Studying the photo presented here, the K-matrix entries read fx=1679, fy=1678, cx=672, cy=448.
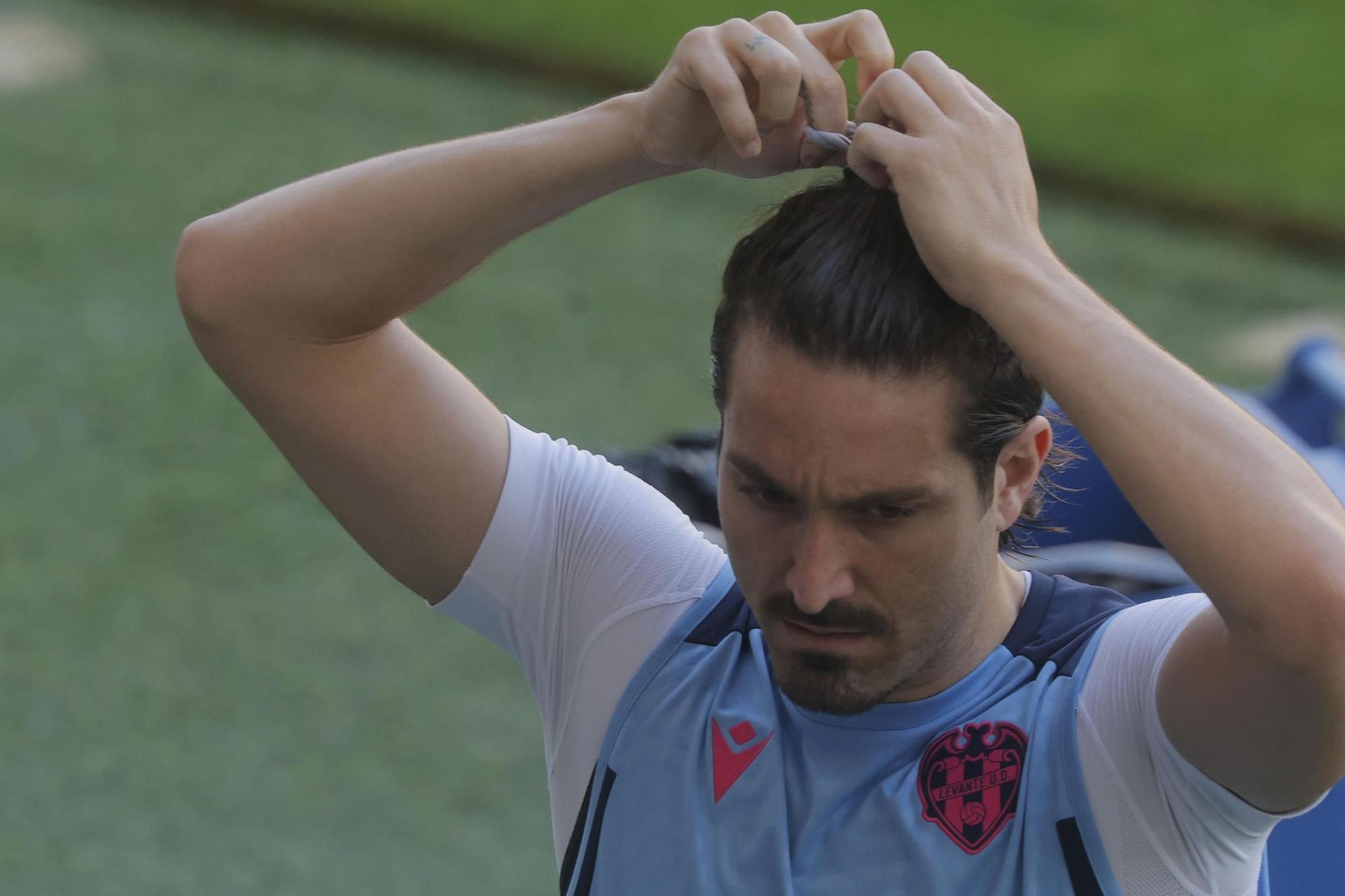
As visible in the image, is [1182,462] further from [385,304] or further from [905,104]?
[385,304]

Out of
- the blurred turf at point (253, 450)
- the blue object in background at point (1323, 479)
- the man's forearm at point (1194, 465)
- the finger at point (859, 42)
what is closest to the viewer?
the man's forearm at point (1194, 465)

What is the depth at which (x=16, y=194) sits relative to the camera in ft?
16.2

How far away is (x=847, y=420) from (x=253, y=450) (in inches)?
111

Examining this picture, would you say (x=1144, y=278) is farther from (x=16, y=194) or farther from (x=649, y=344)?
(x=16, y=194)

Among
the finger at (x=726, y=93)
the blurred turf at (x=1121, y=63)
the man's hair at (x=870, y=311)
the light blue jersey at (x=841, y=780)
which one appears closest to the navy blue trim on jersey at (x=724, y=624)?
the light blue jersey at (x=841, y=780)

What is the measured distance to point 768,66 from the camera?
4.44 ft

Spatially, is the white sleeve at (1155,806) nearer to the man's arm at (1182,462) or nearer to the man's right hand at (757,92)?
the man's arm at (1182,462)

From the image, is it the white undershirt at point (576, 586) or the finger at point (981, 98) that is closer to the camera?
the finger at point (981, 98)

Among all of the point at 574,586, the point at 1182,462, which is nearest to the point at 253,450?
the point at 574,586

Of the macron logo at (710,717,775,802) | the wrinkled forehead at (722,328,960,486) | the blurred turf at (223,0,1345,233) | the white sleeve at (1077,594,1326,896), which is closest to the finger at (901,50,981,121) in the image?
the wrinkled forehead at (722,328,960,486)

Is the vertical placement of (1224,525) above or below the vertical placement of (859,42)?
below

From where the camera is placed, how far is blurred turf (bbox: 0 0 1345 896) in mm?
2896

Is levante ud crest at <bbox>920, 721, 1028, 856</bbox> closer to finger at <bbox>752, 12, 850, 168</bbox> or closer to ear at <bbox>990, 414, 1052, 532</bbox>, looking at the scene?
ear at <bbox>990, 414, 1052, 532</bbox>

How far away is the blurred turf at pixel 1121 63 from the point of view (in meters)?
5.45
